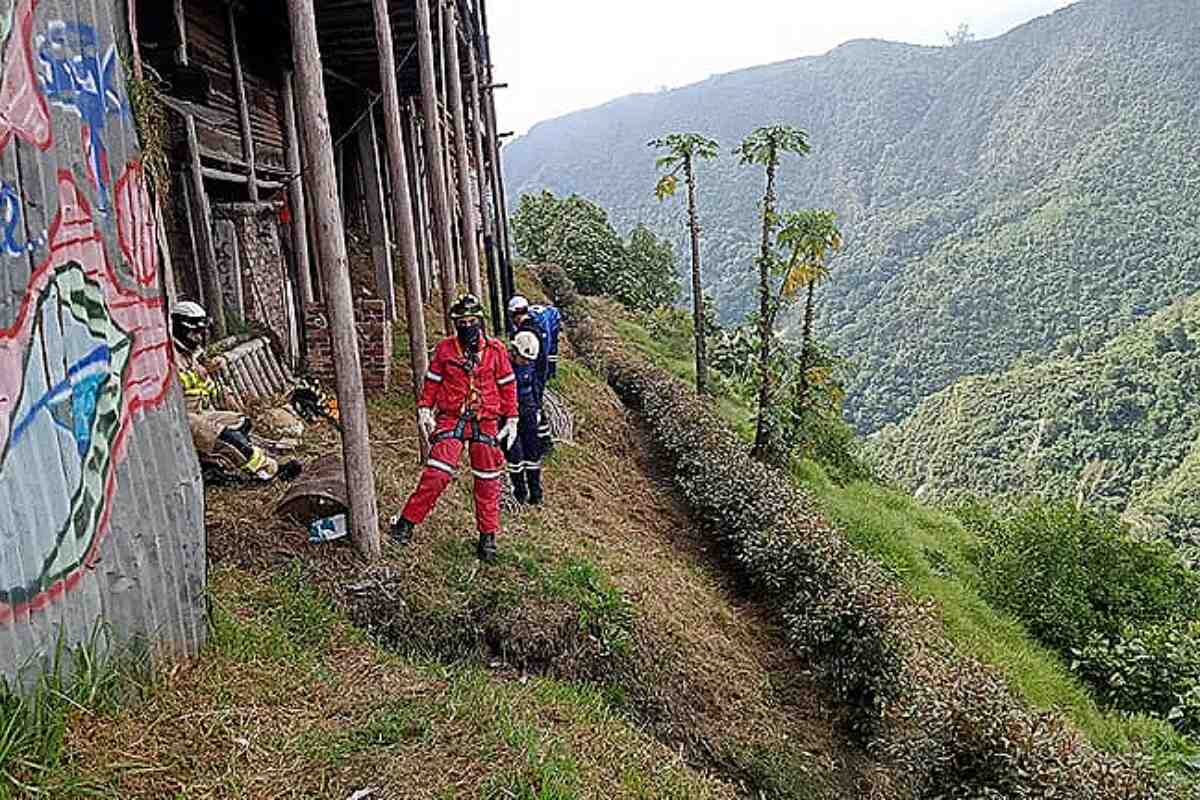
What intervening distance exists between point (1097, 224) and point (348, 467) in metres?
83.6

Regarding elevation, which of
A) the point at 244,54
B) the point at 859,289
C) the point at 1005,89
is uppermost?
the point at 1005,89

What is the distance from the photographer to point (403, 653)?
508 cm

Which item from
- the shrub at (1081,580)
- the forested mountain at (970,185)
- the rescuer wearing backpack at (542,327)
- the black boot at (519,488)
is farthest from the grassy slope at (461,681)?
the forested mountain at (970,185)

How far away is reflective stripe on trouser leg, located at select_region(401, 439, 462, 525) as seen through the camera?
5859mm

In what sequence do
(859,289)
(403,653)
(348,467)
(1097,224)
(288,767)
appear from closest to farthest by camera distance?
(288,767) < (403,653) < (348,467) < (1097,224) < (859,289)

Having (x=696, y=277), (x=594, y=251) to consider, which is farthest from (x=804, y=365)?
(x=594, y=251)

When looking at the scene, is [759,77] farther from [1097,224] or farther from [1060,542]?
[1060,542]

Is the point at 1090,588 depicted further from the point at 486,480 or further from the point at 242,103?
the point at 242,103

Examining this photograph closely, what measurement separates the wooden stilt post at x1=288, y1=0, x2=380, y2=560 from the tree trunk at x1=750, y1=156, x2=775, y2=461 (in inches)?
363

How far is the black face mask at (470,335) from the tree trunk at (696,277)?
11689 mm

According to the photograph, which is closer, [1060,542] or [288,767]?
[288,767]


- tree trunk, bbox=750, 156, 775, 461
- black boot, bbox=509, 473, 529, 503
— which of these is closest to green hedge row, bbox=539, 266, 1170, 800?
tree trunk, bbox=750, 156, 775, 461

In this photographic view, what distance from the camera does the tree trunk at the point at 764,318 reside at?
13961 millimetres

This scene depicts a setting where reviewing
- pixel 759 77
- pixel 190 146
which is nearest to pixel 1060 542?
pixel 190 146
